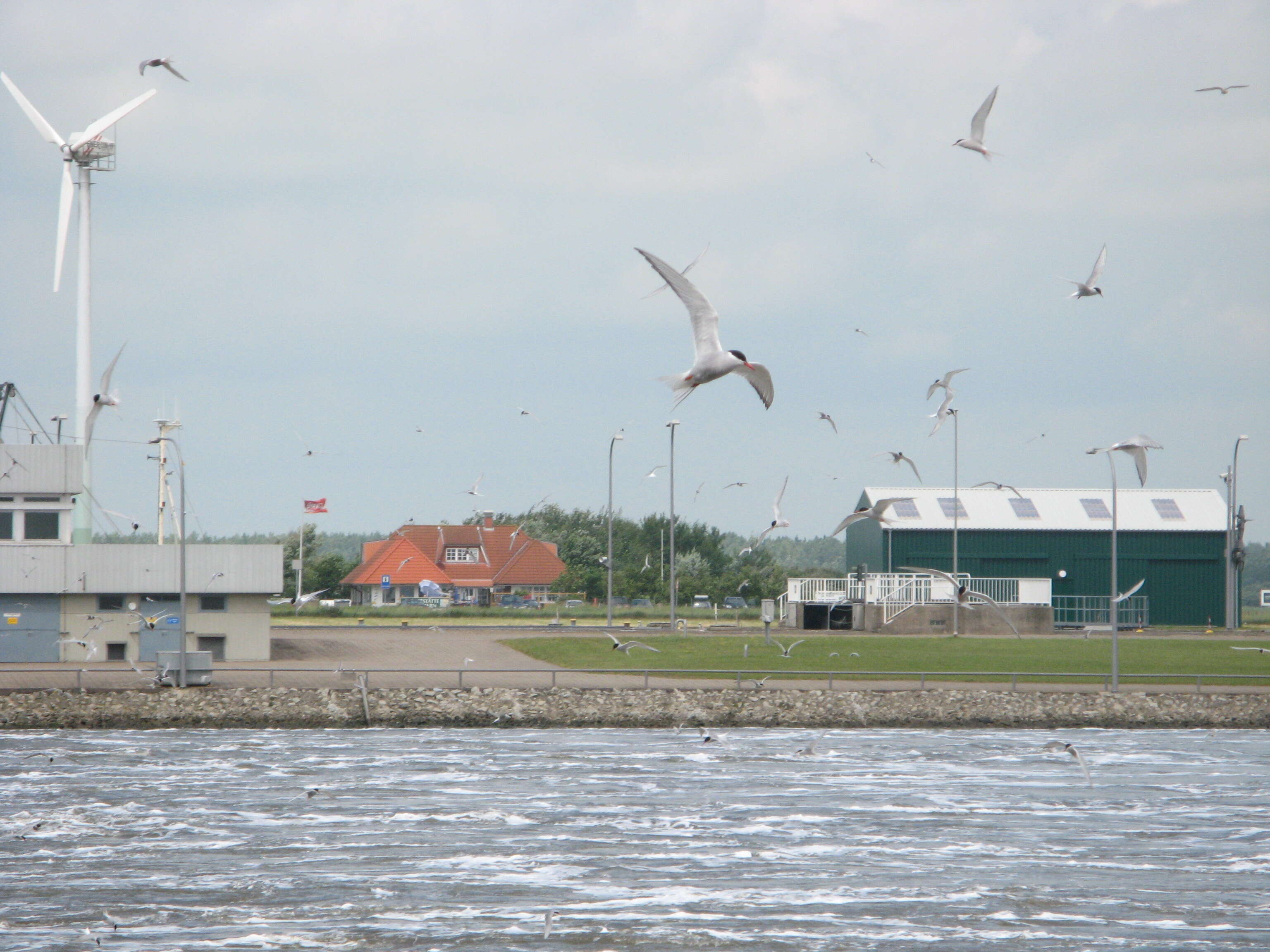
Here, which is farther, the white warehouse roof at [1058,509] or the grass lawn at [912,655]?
the white warehouse roof at [1058,509]

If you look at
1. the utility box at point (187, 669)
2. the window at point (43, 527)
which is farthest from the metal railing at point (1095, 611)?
the window at point (43, 527)

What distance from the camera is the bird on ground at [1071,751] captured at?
115 ft

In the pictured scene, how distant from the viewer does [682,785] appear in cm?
3591

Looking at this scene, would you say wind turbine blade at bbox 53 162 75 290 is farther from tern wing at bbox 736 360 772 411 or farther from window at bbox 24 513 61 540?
tern wing at bbox 736 360 772 411

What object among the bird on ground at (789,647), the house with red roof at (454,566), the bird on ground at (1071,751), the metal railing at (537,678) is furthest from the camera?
the house with red roof at (454,566)

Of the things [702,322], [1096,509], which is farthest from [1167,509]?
[702,322]

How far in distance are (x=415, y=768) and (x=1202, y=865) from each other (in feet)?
65.0

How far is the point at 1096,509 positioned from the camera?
270 feet

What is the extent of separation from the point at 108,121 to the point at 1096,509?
57.3 meters

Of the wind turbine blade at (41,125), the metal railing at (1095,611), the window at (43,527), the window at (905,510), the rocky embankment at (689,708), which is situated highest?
the wind turbine blade at (41,125)

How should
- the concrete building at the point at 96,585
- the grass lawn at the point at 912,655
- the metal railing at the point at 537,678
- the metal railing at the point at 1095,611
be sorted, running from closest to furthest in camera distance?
the metal railing at the point at 537,678 → the concrete building at the point at 96,585 → the grass lawn at the point at 912,655 → the metal railing at the point at 1095,611

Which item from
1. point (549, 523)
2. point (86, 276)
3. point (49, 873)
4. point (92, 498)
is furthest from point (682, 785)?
point (549, 523)

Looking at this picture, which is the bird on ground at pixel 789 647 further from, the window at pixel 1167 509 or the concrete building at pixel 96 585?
the window at pixel 1167 509

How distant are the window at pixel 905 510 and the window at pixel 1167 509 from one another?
14171 millimetres
